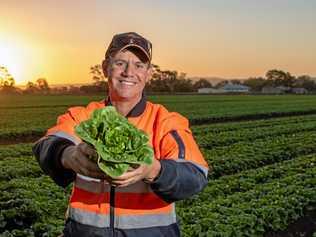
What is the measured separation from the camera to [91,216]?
2.20 meters

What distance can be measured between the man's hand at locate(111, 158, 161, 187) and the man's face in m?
0.56

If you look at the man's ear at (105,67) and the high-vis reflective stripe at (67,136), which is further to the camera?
the man's ear at (105,67)

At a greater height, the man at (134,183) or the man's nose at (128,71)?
the man's nose at (128,71)

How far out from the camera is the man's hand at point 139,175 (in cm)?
170

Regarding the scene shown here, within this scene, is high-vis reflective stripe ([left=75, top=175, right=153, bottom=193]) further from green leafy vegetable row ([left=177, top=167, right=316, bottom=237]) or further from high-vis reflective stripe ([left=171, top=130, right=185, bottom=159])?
green leafy vegetable row ([left=177, top=167, right=316, bottom=237])

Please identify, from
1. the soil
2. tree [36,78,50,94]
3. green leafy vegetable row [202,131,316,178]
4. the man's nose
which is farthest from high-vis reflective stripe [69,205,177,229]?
tree [36,78,50,94]

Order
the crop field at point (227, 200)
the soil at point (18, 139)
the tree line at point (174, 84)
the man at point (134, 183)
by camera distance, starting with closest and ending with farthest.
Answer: the man at point (134, 183)
the crop field at point (227, 200)
the soil at point (18, 139)
the tree line at point (174, 84)

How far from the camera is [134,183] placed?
209 centimetres

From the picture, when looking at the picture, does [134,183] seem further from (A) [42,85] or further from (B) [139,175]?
(A) [42,85]

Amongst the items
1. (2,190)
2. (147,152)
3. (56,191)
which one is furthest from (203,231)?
(147,152)

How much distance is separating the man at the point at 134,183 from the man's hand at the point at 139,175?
6 cm

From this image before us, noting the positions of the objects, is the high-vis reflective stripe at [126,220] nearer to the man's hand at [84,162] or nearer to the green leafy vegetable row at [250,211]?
the man's hand at [84,162]

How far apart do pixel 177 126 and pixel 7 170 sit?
10.9 meters

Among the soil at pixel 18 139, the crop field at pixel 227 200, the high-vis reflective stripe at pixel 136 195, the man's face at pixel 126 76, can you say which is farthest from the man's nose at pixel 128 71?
the soil at pixel 18 139
